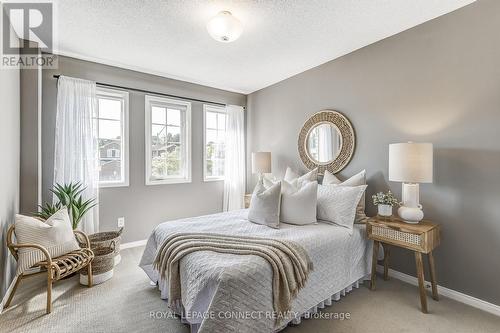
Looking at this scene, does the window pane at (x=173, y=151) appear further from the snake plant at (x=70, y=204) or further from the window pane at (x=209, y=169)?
the snake plant at (x=70, y=204)

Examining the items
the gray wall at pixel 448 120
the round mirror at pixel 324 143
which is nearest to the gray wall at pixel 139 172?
the round mirror at pixel 324 143

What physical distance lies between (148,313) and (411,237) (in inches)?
91.8

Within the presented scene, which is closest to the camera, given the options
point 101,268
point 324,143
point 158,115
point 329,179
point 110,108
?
point 101,268

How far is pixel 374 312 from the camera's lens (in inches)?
79.7

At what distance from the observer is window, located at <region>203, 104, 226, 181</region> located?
426 cm

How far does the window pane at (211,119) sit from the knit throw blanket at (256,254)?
2.66m

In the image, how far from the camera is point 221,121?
4.50 metres

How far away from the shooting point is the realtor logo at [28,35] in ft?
7.17

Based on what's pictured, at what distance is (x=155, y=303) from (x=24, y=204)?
194 centimetres

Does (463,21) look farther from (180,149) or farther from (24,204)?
(24,204)

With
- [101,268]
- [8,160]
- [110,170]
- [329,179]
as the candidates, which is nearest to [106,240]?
[101,268]

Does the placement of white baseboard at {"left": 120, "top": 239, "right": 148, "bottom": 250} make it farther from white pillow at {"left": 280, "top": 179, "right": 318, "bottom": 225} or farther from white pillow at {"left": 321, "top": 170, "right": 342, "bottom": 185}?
white pillow at {"left": 321, "top": 170, "right": 342, "bottom": 185}

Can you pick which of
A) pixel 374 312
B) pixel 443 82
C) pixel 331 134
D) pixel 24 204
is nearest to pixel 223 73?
pixel 331 134

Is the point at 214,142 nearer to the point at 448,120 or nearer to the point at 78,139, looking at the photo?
the point at 78,139
